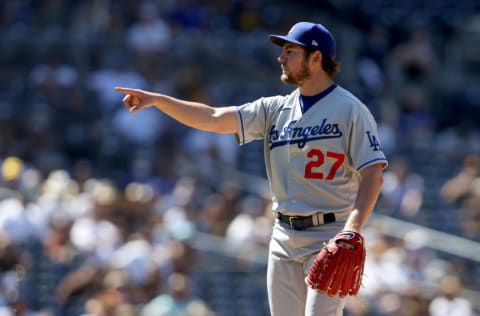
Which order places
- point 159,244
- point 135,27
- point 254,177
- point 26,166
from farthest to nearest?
point 135,27, point 254,177, point 26,166, point 159,244

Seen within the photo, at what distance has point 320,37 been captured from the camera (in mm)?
5418

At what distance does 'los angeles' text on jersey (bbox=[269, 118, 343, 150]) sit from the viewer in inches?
212

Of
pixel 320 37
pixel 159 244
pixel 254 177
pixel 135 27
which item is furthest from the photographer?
pixel 135 27

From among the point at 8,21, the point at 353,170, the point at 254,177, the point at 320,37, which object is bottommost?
the point at 254,177

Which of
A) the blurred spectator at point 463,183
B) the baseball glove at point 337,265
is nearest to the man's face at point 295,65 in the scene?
the baseball glove at point 337,265

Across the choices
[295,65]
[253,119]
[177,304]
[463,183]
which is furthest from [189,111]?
[463,183]

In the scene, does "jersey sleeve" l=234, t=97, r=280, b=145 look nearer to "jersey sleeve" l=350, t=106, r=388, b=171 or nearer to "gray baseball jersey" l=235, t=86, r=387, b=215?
"gray baseball jersey" l=235, t=86, r=387, b=215

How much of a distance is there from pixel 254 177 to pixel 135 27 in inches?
111

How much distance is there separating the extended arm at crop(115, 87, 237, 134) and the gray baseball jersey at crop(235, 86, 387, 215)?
0.75ft

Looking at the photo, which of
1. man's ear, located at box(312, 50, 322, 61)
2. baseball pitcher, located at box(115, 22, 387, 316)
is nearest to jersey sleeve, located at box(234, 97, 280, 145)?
baseball pitcher, located at box(115, 22, 387, 316)

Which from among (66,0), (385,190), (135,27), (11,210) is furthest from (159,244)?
(66,0)

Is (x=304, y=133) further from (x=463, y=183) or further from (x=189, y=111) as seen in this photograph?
(x=463, y=183)

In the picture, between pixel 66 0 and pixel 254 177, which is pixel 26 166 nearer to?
pixel 254 177

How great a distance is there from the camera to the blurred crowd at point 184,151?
999cm
